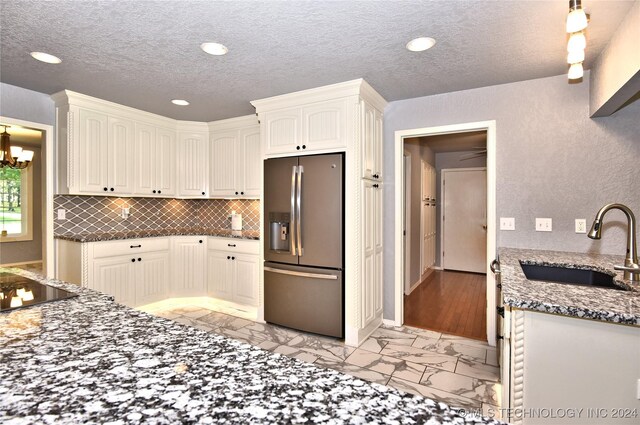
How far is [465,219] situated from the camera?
6281mm

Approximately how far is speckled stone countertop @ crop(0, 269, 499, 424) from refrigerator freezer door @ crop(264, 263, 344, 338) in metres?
2.22

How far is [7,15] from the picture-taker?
186cm

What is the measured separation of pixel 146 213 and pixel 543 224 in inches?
177

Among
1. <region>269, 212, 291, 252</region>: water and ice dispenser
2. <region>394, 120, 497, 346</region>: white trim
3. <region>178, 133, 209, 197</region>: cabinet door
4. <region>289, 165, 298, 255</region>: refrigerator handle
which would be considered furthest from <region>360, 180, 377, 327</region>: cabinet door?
<region>178, 133, 209, 197</region>: cabinet door

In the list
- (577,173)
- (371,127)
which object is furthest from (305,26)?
(577,173)

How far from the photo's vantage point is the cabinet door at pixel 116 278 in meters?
3.31

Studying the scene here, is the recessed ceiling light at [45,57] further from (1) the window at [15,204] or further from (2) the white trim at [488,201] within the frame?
(1) the window at [15,204]

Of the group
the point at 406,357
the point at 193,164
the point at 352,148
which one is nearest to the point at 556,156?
the point at 352,148

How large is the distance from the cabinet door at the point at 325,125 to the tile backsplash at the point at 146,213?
1557mm

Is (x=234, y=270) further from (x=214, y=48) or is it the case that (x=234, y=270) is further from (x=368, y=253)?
(x=214, y=48)

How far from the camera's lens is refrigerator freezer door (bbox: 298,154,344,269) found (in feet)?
9.80

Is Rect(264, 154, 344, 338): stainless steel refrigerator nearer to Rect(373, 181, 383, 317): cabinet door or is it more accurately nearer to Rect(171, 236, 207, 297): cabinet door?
Rect(373, 181, 383, 317): cabinet door

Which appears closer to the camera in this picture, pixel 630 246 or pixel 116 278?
pixel 630 246

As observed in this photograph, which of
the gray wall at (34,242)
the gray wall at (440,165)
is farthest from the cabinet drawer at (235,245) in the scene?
the gray wall at (34,242)
